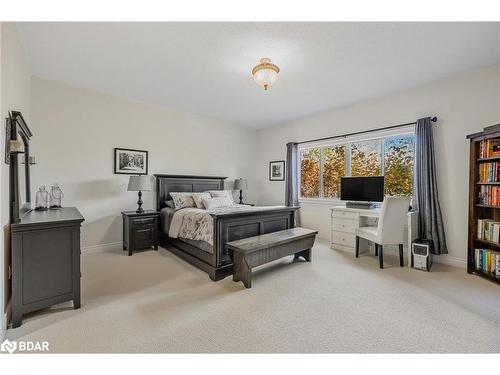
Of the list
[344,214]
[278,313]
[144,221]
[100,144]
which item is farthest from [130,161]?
[344,214]

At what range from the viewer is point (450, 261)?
3.31m

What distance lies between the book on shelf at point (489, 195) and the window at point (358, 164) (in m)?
0.93

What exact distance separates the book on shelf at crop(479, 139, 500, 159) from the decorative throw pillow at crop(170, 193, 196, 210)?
429cm

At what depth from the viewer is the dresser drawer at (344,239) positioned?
3949mm

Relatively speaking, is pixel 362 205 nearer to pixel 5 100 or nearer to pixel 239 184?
pixel 239 184

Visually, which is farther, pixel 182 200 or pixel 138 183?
pixel 182 200

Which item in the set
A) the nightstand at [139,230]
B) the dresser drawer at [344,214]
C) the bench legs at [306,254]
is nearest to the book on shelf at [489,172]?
the dresser drawer at [344,214]

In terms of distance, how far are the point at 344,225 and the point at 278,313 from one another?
251cm

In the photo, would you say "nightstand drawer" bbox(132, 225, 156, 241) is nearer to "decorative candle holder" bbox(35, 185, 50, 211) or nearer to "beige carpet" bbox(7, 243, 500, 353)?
"beige carpet" bbox(7, 243, 500, 353)

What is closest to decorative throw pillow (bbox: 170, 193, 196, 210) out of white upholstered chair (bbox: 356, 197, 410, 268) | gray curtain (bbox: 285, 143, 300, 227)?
gray curtain (bbox: 285, 143, 300, 227)

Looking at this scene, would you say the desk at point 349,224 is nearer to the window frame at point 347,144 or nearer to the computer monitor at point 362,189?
the computer monitor at point 362,189

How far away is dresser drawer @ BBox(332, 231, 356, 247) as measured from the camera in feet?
13.0

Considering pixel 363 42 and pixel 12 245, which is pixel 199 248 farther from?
pixel 363 42
